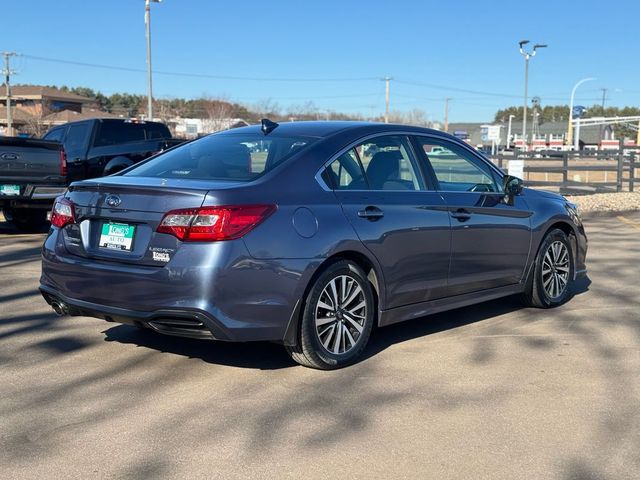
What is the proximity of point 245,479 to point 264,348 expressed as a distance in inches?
85.2

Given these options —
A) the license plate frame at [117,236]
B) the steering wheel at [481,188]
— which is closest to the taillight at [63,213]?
the license plate frame at [117,236]

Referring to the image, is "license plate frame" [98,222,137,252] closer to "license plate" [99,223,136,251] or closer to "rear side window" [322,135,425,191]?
"license plate" [99,223,136,251]

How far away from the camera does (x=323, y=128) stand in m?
5.50

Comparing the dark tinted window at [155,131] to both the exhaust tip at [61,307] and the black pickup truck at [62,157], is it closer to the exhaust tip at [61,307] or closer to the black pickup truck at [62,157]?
the black pickup truck at [62,157]

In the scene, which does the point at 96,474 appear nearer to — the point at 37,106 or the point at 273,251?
the point at 273,251

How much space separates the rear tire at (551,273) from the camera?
265 inches

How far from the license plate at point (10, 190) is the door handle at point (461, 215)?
7567 millimetres

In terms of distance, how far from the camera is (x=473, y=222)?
19.5 ft

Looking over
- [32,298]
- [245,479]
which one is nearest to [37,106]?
[32,298]

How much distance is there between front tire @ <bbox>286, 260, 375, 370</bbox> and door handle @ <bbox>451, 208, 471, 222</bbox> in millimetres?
1080

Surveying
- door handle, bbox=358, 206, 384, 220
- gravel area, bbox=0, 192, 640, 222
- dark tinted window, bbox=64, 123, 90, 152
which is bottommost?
gravel area, bbox=0, 192, 640, 222

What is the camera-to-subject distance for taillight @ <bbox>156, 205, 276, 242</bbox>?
4.35m

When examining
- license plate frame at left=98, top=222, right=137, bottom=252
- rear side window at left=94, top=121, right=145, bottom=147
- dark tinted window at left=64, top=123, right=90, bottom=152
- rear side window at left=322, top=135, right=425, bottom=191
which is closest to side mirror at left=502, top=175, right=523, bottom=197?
rear side window at left=322, top=135, right=425, bottom=191

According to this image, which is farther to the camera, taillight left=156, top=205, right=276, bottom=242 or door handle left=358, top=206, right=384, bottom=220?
door handle left=358, top=206, right=384, bottom=220
